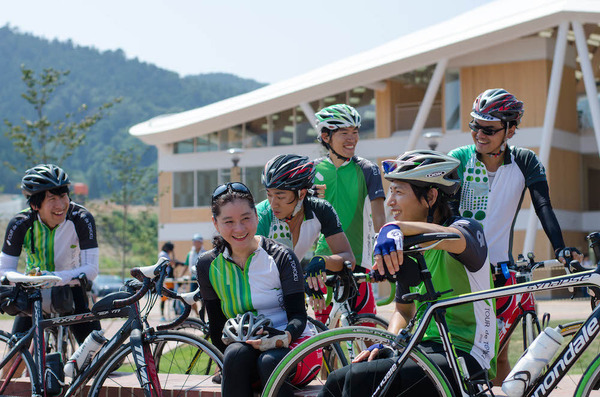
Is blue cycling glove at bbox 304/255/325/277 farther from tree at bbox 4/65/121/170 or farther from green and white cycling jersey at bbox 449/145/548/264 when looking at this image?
tree at bbox 4/65/121/170

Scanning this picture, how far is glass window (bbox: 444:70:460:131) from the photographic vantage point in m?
36.2

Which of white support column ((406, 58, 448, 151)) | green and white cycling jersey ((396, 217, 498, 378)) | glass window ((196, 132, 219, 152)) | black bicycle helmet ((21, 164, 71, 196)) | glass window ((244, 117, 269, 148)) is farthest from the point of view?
glass window ((196, 132, 219, 152))

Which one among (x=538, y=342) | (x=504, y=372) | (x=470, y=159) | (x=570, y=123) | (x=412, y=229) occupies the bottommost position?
(x=504, y=372)

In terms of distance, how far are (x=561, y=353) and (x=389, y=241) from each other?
35.0 inches

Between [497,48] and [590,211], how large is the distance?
8.39 metres

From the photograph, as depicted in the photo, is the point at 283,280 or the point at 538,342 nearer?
the point at 538,342

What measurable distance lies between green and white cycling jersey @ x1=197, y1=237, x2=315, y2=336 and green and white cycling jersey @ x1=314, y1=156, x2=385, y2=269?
172 centimetres

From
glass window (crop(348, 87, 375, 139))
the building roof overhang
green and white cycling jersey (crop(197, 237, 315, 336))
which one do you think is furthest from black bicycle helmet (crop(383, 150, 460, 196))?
glass window (crop(348, 87, 375, 139))

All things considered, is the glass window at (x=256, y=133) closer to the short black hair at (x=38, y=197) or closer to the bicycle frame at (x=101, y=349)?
the short black hair at (x=38, y=197)

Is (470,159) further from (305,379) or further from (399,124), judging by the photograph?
(399,124)

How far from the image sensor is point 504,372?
535cm

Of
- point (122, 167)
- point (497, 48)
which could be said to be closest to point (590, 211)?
point (497, 48)

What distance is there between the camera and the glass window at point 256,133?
42.6 m

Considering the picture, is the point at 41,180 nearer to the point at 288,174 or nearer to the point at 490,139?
the point at 288,174
